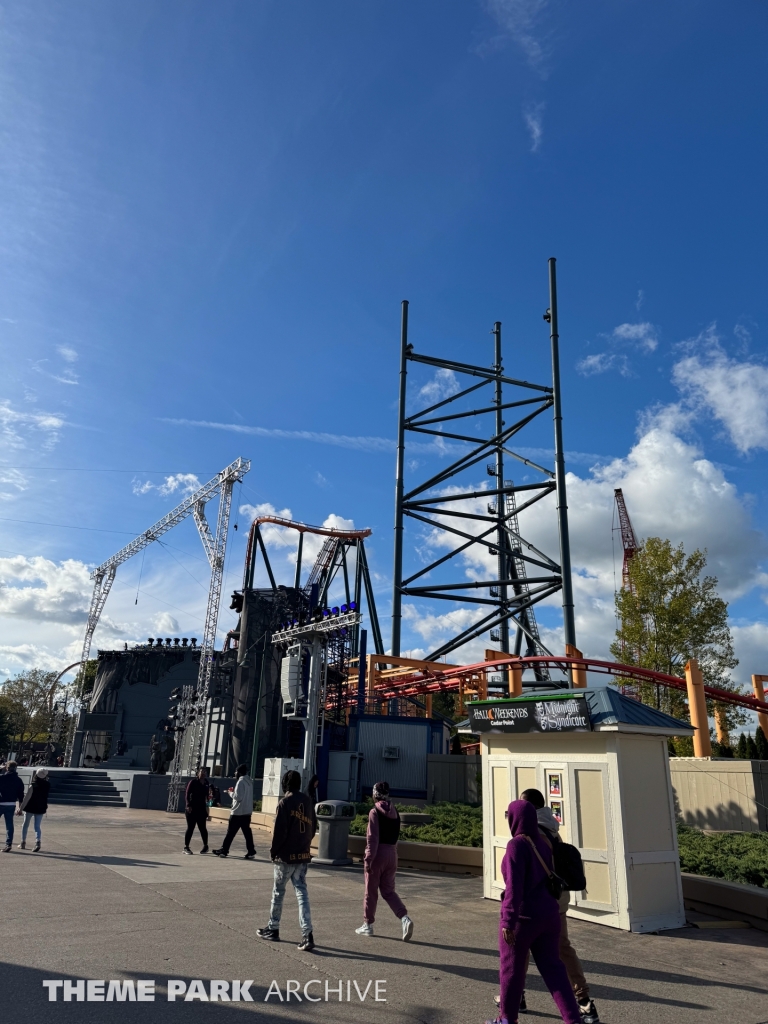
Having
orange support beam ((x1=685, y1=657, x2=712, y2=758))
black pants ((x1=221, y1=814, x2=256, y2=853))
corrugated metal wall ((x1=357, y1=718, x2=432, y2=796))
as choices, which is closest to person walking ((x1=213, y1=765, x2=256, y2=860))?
black pants ((x1=221, y1=814, x2=256, y2=853))

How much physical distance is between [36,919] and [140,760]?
1743 inches

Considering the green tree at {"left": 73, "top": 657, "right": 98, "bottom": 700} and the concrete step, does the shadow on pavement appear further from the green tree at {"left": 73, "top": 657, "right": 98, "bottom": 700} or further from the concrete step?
the green tree at {"left": 73, "top": 657, "right": 98, "bottom": 700}

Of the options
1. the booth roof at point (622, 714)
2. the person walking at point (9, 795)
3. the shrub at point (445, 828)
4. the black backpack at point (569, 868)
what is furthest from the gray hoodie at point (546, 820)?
the person walking at point (9, 795)

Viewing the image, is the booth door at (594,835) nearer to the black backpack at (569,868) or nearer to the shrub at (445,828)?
the black backpack at (569,868)

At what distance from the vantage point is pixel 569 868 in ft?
17.2

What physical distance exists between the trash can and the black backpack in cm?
764

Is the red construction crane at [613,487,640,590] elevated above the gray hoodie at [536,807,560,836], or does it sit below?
above

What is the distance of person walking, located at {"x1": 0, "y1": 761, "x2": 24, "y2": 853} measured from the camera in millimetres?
13016

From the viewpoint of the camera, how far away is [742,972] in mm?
6668

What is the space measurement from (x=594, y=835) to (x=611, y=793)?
56 centimetres

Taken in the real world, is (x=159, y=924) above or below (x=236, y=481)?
below

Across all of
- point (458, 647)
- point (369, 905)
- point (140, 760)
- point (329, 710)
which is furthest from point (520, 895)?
point (140, 760)

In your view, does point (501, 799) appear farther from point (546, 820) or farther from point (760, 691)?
point (760, 691)

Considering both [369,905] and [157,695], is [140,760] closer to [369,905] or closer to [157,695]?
[157,695]
